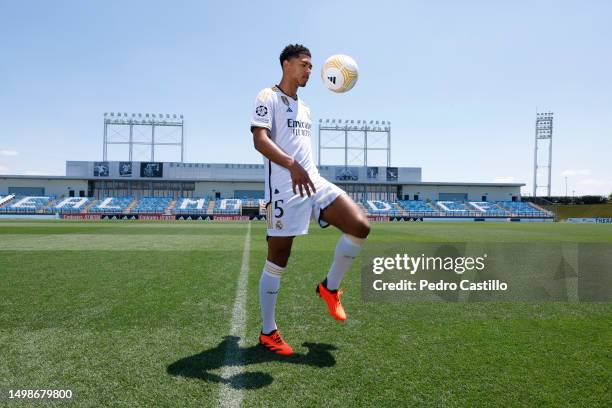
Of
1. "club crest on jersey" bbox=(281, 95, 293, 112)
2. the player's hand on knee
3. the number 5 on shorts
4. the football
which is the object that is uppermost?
the football

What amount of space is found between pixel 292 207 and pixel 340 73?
1.44 meters

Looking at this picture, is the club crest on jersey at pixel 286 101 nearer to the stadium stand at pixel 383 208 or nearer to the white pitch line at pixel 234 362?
the white pitch line at pixel 234 362

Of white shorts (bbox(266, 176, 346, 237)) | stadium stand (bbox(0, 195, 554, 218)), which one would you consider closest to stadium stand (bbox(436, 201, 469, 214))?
stadium stand (bbox(0, 195, 554, 218))

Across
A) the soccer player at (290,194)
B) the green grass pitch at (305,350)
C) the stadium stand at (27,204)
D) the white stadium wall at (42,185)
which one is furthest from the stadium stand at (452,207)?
the soccer player at (290,194)

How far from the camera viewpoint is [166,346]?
3328mm

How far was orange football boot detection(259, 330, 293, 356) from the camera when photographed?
125 inches

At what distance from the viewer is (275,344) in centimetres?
326

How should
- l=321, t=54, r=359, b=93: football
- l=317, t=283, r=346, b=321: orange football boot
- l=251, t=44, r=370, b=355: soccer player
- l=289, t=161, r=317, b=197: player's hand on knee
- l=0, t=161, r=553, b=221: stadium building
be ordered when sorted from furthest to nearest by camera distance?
l=0, t=161, r=553, b=221: stadium building, l=321, t=54, r=359, b=93: football, l=317, t=283, r=346, b=321: orange football boot, l=251, t=44, r=370, b=355: soccer player, l=289, t=161, r=317, b=197: player's hand on knee

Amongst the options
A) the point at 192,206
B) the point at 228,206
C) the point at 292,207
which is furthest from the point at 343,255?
the point at 192,206

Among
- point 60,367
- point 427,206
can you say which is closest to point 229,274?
point 60,367

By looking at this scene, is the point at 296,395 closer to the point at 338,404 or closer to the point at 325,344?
the point at 338,404

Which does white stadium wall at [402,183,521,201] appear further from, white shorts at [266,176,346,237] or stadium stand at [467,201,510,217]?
white shorts at [266,176,346,237]

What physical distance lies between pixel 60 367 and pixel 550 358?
11.6 feet

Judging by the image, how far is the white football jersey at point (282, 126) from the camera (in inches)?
134
